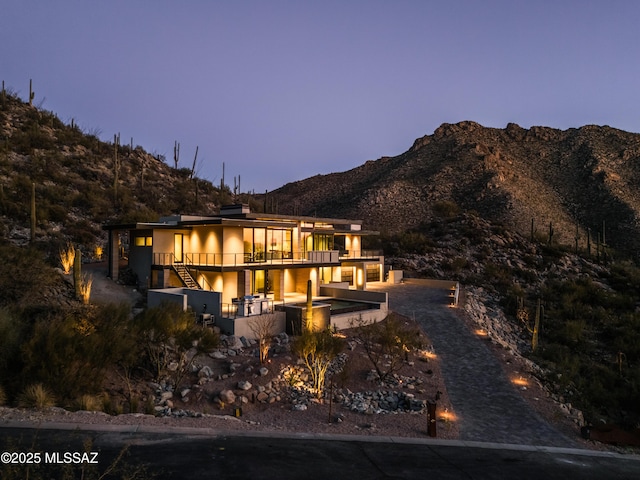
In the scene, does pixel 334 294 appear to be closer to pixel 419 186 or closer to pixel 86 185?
pixel 86 185

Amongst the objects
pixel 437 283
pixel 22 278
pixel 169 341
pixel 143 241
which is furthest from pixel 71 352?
pixel 437 283

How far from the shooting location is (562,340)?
3045 centimetres

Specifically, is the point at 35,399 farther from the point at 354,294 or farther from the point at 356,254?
the point at 356,254

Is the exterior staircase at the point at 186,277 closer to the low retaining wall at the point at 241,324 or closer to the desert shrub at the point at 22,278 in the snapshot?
the low retaining wall at the point at 241,324

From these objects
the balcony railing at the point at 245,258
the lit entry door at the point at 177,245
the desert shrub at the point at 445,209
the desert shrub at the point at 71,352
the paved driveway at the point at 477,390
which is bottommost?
the paved driveway at the point at 477,390

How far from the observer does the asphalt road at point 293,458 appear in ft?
28.6

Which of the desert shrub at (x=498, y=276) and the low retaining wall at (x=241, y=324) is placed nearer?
the low retaining wall at (x=241, y=324)

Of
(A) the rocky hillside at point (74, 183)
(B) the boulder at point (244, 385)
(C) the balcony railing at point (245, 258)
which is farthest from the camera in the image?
(A) the rocky hillside at point (74, 183)

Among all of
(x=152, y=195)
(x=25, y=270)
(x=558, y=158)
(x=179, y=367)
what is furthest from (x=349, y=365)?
(x=558, y=158)

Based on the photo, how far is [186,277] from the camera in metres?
27.3

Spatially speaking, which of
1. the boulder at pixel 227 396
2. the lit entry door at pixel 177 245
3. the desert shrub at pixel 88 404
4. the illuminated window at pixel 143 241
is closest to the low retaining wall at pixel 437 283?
the lit entry door at pixel 177 245

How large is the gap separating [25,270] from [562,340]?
34.6 metres

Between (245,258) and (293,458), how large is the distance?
1937 cm

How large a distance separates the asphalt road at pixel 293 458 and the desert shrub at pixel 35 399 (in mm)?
1798
